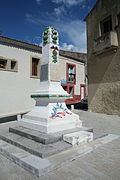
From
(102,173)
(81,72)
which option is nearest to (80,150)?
(102,173)

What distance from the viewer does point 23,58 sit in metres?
11.8

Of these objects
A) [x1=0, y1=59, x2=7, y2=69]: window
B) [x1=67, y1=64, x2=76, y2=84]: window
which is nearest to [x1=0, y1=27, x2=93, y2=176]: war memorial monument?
[x1=0, y1=59, x2=7, y2=69]: window

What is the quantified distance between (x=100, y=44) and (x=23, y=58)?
6.06 m

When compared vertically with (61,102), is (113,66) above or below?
above

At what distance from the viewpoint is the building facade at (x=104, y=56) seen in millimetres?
9602

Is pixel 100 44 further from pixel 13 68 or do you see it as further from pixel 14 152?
pixel 14 152

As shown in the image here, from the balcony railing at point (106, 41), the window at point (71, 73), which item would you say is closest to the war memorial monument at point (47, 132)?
the balcony railing at point (106, 41)

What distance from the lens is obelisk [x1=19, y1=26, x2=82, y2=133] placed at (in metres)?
4.05

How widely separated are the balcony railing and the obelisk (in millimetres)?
5840

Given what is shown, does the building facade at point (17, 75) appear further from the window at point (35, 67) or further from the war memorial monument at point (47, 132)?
the war memorial monument at point (47, 132)

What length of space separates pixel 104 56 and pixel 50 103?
7660 mm

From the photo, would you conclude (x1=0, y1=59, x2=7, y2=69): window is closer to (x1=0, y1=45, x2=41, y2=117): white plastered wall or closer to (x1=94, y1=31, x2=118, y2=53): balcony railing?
(x1=0, y1=45, x2=41, y2=117): white plastered wall

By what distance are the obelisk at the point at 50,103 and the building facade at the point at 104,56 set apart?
6041mm

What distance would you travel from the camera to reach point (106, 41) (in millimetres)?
9852
